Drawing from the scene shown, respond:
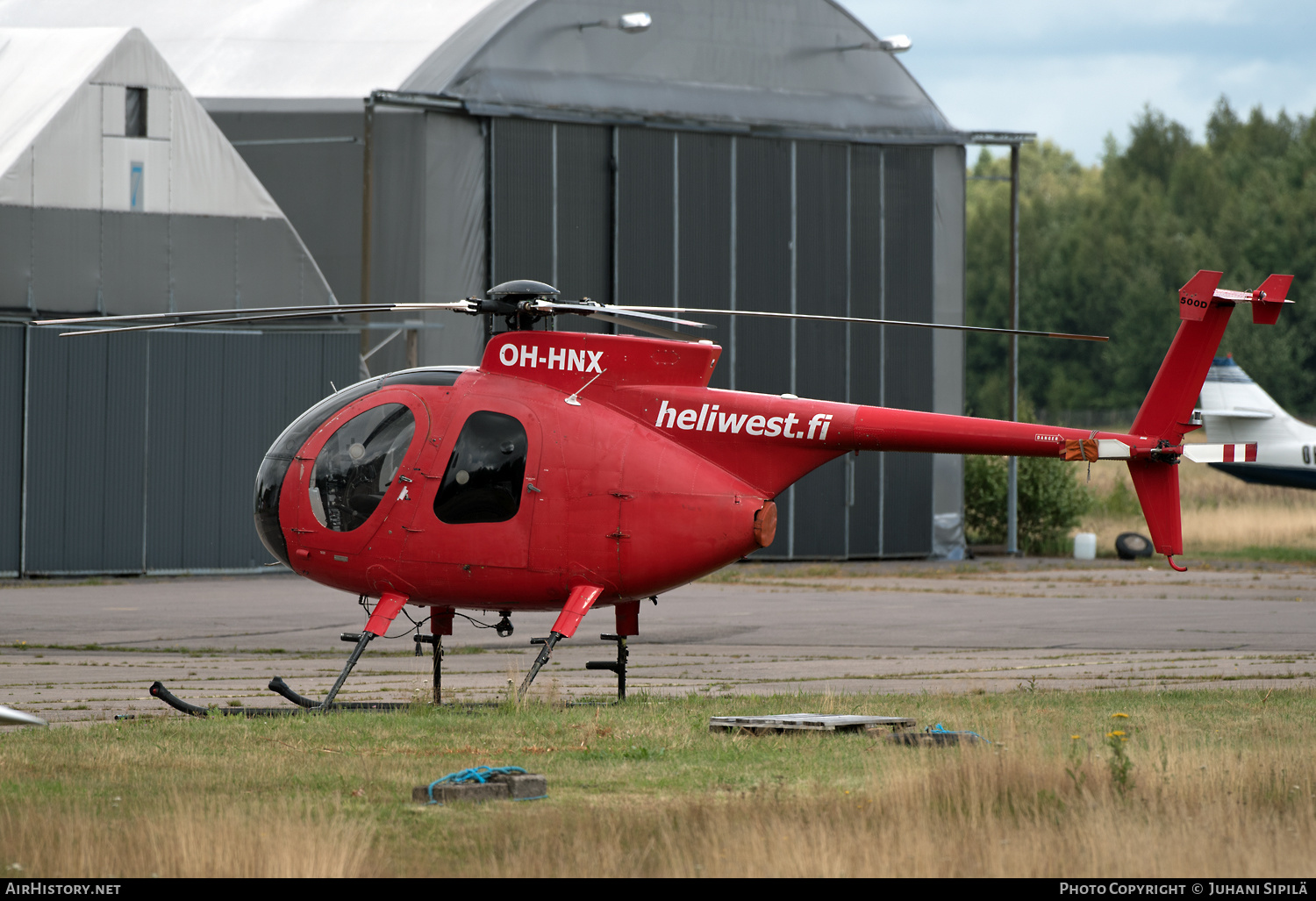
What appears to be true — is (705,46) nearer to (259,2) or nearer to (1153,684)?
(259,2)

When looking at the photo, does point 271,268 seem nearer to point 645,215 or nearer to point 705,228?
point 645,215

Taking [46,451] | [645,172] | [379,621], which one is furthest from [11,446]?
[379,621]

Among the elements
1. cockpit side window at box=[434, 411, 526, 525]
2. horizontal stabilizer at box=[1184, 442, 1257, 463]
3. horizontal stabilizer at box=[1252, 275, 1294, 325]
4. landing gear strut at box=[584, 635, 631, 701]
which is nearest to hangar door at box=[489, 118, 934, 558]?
landing gear strut at box=[584, 635, 631, 701]

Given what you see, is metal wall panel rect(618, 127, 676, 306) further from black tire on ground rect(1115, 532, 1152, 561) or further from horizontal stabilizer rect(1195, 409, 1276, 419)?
horizontal stabilizer rect(1195, 409, 1276, 419)

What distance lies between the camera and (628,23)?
1372 inches

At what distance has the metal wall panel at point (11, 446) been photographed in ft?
98.4

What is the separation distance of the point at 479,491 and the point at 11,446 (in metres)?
18.9

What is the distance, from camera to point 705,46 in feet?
121

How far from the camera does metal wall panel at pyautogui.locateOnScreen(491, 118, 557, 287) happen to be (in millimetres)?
34188

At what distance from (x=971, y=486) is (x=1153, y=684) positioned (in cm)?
2558

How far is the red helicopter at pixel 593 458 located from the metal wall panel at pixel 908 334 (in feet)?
78.3

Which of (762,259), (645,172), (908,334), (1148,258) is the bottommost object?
(908,334)

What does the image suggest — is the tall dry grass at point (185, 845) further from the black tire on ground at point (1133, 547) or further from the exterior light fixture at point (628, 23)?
the black tire on ground at point (1133, 547)

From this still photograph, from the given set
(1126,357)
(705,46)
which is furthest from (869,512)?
(1126,357)
